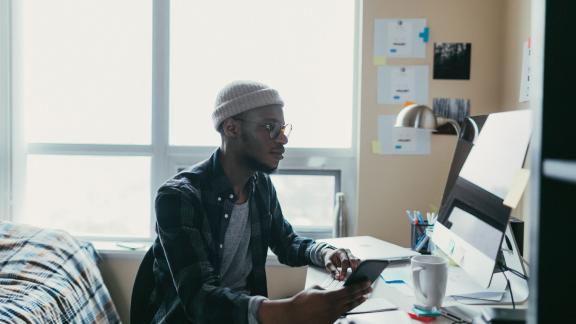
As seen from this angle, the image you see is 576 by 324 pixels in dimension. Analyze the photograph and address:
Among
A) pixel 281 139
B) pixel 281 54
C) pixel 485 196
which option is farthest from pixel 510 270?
pixel 281 54

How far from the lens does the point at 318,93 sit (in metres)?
2.41

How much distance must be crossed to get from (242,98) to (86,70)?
1.35 m

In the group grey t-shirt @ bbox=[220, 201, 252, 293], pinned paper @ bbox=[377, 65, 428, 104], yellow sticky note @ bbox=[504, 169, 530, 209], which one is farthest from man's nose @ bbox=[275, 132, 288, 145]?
pinned paper @ bbox=[377, 65, 428, 104]

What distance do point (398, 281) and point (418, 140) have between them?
106cm

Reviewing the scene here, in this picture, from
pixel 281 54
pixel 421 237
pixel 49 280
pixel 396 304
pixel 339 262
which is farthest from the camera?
pixel 281 54

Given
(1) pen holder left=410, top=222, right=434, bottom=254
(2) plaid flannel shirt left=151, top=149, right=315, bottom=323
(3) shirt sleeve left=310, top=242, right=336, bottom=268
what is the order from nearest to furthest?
(2) plaid flannel shirt left=151, top=149, right=315, bottom=323, (3) shirt sleeve left=310, top=242, right=336, bottom=268, (1) pen holder left=410, top=222, right=434, bottom=254

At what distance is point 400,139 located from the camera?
2.22 metres

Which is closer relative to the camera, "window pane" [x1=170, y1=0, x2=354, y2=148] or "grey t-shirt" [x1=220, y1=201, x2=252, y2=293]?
"grey t-shirt" [x1=220, y1=201, x2=252, y2=293]

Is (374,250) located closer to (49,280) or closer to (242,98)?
(242,98)

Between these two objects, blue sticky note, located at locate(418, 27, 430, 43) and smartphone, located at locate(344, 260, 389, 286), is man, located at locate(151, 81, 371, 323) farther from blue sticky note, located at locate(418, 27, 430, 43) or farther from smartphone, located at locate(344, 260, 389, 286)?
blue sticky note, located at locate(418, 27, 430, 43)

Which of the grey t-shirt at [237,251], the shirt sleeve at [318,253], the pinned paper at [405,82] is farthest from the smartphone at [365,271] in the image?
the pinned paper at [405,82]

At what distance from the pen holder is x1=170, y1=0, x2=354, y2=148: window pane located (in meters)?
0.83

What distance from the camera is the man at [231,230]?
1.10 metres

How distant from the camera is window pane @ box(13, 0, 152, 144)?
8.00 feet
